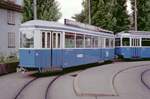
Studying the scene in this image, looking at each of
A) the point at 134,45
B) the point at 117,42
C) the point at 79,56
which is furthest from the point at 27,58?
the point at 117,42

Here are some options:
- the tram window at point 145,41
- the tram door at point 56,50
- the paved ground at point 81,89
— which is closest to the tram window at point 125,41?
the tram window at point 145,41

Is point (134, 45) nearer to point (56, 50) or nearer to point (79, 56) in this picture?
point (79, 56)

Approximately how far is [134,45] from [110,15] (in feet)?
49.0

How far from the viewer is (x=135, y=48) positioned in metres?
41.2

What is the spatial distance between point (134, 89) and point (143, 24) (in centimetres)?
4356

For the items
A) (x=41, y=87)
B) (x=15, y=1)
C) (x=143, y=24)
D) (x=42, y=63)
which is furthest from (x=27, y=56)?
(x=143, y=24)

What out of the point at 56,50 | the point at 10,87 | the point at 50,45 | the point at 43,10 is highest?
the point at 43,10

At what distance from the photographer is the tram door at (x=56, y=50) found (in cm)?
2300

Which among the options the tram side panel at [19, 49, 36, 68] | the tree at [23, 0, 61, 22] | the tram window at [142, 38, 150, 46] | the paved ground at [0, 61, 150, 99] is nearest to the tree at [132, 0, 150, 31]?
the tree at [23, 0, 61, 22]

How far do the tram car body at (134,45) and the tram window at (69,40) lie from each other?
16.5m

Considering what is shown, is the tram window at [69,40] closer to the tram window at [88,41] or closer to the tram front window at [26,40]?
the tram front window at [26,40]

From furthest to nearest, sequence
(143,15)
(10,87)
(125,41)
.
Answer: (143,15) < (125,41) < (10,87)

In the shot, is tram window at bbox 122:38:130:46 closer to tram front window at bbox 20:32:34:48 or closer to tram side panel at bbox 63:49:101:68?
tram side panel at bbox 63:49:101:68

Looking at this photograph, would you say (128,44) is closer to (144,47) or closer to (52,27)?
(144,47)
